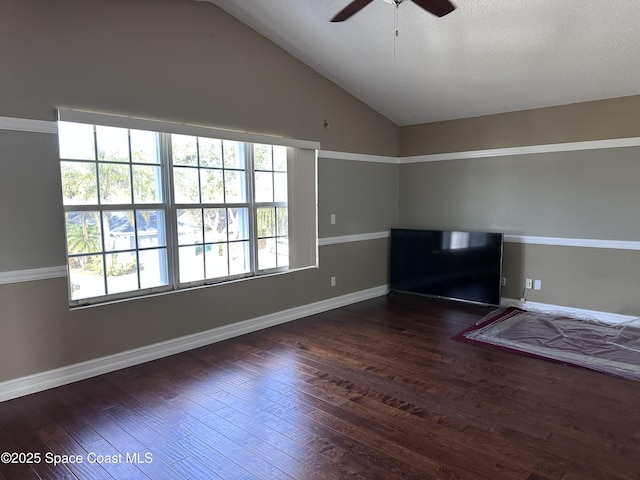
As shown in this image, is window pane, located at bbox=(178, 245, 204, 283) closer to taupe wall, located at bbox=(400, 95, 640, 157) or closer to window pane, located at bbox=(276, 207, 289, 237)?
window pane, located at bbox=(276, 207, 289, 237)

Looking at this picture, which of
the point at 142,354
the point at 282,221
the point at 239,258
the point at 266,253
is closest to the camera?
the point at 142,354

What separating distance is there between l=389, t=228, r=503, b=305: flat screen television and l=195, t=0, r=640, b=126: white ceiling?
1.65 m

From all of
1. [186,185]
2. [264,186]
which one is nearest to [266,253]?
[264,186]

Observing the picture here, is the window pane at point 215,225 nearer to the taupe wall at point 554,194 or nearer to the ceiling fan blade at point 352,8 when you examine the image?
the ceiling fan blade at point 352,8

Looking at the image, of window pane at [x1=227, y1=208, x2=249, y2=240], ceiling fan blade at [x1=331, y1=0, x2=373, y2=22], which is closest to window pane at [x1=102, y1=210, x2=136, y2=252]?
window pane at [x1=227, y1=208, x2=249, y2=240]

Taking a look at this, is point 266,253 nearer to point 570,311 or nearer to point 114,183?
point 114,183

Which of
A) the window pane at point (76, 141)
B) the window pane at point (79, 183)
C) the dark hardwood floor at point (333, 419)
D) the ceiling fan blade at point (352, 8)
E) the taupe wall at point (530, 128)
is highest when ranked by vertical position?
the ceiling fan blade at point (352, 8)

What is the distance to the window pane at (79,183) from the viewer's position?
3162 millimetres

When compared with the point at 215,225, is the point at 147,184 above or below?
above

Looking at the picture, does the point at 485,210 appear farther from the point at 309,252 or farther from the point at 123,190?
the point at 123,190

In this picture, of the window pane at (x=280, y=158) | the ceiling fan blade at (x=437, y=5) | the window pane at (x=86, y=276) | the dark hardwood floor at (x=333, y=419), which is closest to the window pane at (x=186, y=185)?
the window pane at (x=86, y=276)

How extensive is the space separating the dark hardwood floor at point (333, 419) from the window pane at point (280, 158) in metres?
1.98

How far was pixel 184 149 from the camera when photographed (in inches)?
150

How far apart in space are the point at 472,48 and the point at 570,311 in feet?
10.3
